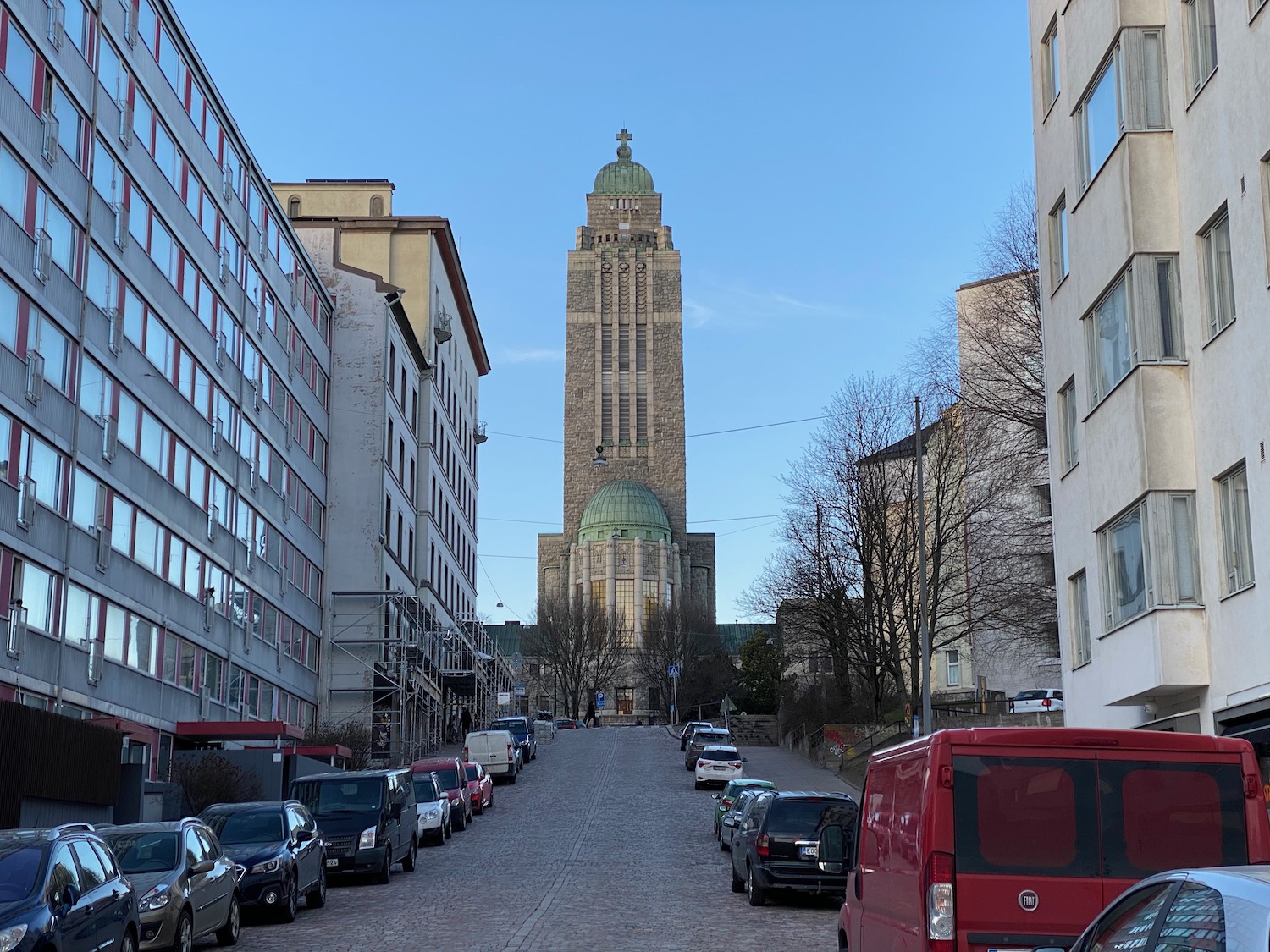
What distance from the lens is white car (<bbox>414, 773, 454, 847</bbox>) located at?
32531mm

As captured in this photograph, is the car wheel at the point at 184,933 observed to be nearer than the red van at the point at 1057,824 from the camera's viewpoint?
No

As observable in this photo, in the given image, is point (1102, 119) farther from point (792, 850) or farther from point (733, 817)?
point (733, 817)

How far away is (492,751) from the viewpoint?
50.5 metres

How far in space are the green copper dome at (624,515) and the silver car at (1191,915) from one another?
122m

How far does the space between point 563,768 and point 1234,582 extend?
40.3 metres

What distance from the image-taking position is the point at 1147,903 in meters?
6.19

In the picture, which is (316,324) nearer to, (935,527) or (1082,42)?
(935,527)

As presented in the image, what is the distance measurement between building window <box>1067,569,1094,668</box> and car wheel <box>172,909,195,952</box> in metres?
13.7

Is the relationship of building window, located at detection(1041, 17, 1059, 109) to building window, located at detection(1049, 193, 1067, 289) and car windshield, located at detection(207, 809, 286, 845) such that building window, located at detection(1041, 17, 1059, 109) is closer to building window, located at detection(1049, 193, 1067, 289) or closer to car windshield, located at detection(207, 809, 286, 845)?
building window, located at detection(1049, 193, 1067, 289)

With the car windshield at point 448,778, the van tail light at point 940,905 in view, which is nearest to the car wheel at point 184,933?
the van tail light at point 940,905

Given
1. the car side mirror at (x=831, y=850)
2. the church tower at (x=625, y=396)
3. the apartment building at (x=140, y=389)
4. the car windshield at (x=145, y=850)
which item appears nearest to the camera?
the car side mirror at (x=831, y=850)

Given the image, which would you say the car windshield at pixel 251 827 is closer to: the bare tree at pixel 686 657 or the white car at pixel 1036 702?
the white car at pixel 1036 702

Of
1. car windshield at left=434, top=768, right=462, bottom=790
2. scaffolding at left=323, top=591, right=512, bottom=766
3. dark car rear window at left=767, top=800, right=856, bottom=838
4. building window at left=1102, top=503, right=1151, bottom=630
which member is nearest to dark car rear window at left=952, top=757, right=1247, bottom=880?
dark car rear window at left=767, top=800, right=856, bottom=838

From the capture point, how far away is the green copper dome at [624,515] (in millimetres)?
129625
